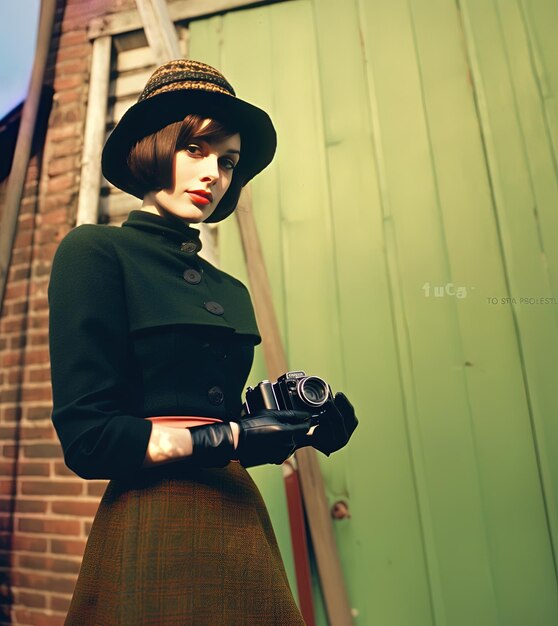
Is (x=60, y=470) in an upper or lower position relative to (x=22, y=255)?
lower

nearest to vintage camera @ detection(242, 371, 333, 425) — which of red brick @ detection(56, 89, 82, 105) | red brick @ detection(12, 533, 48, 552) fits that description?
red brick @ detection(12, 533, 48, 552)

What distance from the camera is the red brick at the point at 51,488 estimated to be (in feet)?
6.37

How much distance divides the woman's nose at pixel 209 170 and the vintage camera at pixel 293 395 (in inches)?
19.4

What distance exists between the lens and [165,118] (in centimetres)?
102

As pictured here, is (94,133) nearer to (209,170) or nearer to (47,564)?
(209,170)

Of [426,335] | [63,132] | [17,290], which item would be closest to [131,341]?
[426,335]

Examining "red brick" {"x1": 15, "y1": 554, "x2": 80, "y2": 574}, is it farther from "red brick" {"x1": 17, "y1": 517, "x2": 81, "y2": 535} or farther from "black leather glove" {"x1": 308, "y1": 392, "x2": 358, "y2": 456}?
"black leather glove" {"x1": 308, "y1": 392, "x2": 358, "y2": 456}

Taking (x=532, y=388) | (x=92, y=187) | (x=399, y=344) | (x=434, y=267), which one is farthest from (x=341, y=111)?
(x=532, y=388)

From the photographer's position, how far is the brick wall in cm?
190

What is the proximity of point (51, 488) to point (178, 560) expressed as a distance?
154 cm

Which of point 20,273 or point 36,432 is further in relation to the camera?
point 20,273

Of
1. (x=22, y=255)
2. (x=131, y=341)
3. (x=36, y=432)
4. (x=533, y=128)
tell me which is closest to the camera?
(x=131, y=341)

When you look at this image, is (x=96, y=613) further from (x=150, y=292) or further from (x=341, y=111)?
(x=341, y=111)

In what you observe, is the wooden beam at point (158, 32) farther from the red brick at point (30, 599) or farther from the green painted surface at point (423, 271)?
the red brick at point (30, 599)
